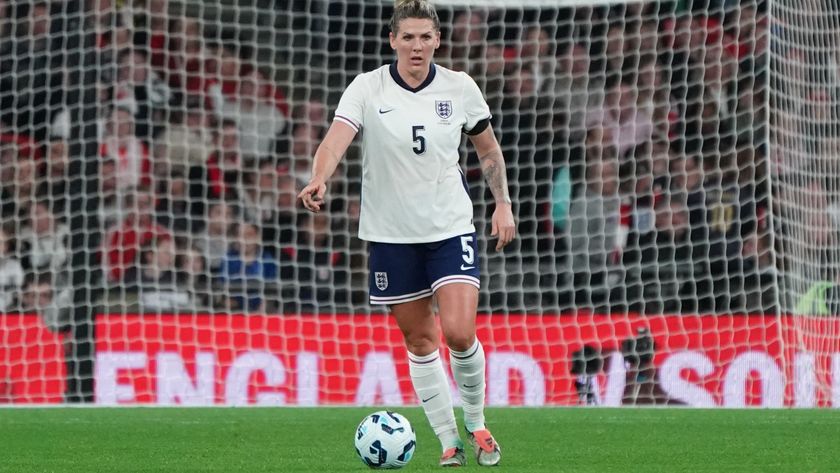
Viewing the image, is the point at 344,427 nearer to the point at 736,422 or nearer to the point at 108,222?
the point at 736,422

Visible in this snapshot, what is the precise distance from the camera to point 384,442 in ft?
17.3

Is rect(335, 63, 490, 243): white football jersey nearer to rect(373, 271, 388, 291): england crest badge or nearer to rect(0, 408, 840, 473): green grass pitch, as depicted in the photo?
rect(373, 271, 388, 291): england crest badge

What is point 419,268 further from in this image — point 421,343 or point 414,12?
point 414,12

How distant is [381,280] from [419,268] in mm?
156

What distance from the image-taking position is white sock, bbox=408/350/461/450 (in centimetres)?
557

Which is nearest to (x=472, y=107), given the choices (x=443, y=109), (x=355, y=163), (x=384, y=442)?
(x=443, y=109)

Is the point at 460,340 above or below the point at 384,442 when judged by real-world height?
above

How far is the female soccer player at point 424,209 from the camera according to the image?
17.9ft

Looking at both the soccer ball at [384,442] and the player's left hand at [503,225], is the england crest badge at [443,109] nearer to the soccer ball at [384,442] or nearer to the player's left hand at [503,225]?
the player's left hand at [503,225]

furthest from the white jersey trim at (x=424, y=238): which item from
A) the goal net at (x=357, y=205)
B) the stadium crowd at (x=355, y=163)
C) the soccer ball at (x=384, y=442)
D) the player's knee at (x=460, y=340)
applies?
the stadium crowd at (x=355, y=163)

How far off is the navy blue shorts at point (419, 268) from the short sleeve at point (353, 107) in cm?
49

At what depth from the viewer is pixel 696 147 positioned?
38.5ft

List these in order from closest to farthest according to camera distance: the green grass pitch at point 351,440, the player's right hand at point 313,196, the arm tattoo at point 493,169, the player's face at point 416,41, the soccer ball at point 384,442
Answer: the player's right hand at point 313,196, the soccer ball at point 384,442, the player's face at point 416,41, the green grass pitch at point 351,440, the arm tattoo at point 493,169

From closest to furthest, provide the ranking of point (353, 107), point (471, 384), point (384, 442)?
point (384, 442), point (353, 107), point (471, 384)
